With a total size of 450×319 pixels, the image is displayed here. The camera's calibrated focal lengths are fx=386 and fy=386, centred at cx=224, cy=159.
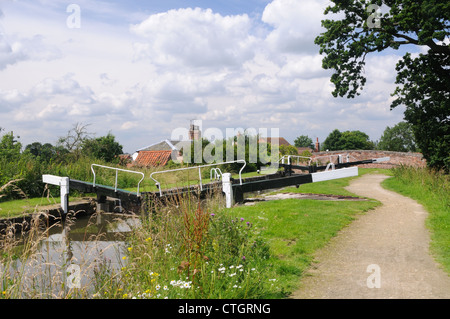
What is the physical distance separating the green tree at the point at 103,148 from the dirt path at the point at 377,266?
59.6 feet

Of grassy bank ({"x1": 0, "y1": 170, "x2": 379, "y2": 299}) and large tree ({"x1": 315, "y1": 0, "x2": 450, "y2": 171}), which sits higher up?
large tree ({"x1": 315, "y1": 0, "x2": 450, "y2": 171})

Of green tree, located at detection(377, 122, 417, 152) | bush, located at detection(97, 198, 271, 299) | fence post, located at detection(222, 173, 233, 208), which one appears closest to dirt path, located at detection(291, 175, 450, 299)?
bush, located at detection(97, 198, 271, 299)

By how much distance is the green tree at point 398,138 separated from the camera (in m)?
86.5

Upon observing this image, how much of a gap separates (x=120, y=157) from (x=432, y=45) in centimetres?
1873

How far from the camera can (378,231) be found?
848 centimetres

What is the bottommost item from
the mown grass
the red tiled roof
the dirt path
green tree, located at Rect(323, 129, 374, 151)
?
the dirt path

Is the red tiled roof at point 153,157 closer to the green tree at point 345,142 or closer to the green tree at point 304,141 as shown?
the green tree at point 345,142

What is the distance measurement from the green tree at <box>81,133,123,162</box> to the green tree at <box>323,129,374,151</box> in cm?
6162

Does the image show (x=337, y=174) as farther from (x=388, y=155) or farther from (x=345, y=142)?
(x=345, y=142)

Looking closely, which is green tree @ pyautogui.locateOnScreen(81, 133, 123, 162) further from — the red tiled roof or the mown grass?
the mown grass

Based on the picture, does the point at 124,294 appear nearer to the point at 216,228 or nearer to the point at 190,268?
the point at 190,268

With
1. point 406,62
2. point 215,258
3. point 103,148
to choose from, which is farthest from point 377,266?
point 103,148

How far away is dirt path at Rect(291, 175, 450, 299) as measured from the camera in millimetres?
4828

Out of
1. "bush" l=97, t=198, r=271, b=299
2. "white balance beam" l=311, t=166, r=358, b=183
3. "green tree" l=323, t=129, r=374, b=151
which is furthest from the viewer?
"green tree" l=323, t=129, r=374, b=151
